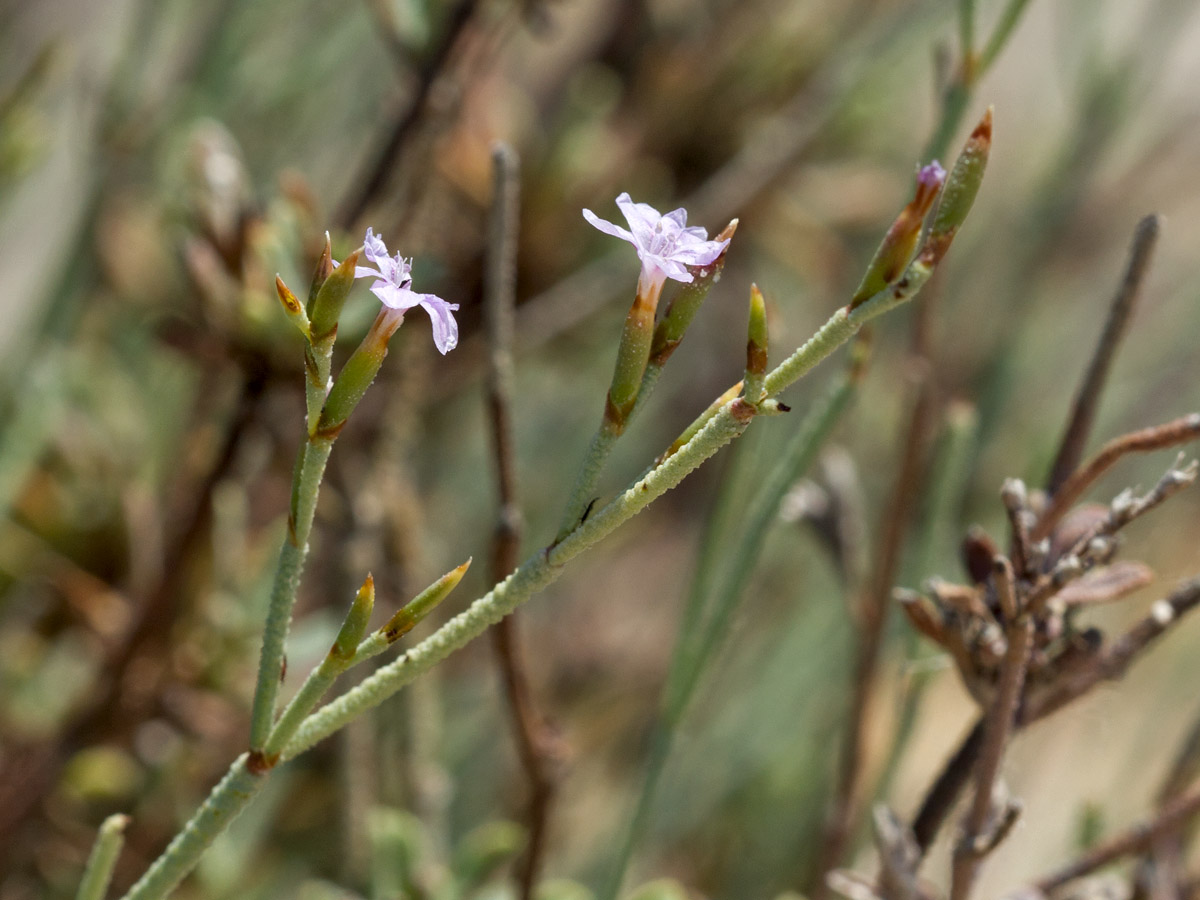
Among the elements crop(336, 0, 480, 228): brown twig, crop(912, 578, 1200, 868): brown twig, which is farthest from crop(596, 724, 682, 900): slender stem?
crop(336, 0, 480, 228): brown twig

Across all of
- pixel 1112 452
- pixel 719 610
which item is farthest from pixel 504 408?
pixel 1112 452

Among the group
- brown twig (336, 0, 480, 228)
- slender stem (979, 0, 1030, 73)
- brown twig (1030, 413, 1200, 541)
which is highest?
brown twig (336, 0, 480, 228)

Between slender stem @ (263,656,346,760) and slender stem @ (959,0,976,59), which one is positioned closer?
slender stem @ (263,656,346,760)

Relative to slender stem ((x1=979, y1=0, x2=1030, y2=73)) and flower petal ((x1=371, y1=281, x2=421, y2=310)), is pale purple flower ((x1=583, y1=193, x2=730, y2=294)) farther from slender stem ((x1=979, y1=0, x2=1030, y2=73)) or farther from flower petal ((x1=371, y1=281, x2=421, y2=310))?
slender stem ((x1=979, y1=0, x2=1030, y2=73))

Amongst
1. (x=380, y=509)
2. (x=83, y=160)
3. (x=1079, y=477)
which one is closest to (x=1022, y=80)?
(x=83, y=160)

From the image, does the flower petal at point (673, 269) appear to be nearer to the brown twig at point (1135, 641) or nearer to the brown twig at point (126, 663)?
the brown twig at point (1135, 641)

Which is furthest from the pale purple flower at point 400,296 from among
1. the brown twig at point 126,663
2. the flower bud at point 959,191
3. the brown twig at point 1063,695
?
A: the brown twig at point 126,663

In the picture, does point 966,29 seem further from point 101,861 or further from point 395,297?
point 101,861
